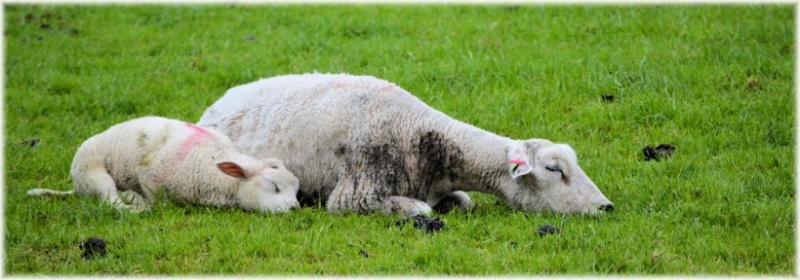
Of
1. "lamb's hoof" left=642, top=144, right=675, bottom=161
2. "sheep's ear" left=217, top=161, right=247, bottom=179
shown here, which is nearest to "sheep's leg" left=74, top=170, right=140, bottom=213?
"sheep's ear" left=217, top=161, right=247, bottom=179

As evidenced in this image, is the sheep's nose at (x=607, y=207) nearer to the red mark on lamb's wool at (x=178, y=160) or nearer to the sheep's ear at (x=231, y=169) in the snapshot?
the sheep's ear at (x=231, y=169)

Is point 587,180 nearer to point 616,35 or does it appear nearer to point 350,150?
point 350,150

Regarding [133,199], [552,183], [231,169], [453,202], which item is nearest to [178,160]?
[133,199]

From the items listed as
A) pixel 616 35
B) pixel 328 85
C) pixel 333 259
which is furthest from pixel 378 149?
pixel 616 35

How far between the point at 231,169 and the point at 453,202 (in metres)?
1.74

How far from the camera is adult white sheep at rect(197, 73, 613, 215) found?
817cm

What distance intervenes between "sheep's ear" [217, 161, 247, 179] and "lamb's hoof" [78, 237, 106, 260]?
1164mm

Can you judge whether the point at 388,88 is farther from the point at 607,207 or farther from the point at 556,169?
the point at 607,207

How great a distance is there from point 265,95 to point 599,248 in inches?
132

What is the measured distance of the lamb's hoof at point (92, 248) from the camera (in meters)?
7.17

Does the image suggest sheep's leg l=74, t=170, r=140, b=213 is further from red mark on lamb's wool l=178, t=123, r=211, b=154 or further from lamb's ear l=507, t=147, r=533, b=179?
lamb's ear l=507, t=147, r=533, b=179

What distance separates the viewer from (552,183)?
816 centimetres

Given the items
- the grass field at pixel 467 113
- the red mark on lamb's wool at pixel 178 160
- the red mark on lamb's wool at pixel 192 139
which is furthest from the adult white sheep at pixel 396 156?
the red mark on lamb's wool at pixel 178 160

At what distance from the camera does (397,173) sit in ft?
27.5
